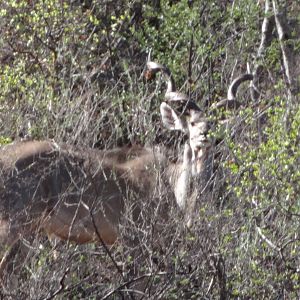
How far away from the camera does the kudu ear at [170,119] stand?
9273 mm

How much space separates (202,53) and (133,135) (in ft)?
4.95

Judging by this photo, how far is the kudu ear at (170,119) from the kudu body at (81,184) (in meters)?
0.27

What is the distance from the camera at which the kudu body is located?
8.17 meters

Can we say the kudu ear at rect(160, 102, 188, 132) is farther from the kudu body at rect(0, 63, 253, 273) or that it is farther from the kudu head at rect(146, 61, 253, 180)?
the kudu body at rect(0, 63, 253, 273)

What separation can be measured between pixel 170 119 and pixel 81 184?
143 centimetres

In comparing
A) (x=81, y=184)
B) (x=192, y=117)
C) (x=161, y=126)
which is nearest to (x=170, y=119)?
(x=161, y=126)

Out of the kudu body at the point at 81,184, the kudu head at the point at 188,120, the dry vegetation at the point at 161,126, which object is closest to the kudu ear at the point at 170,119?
the kudu head at the point at 188,120

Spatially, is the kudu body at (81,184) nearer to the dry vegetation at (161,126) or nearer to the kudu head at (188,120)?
the kudu head at (188,120)

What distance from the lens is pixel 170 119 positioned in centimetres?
945

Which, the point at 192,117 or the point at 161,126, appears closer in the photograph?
the point at 192,117

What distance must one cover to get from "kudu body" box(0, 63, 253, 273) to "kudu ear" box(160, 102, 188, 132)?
27cm

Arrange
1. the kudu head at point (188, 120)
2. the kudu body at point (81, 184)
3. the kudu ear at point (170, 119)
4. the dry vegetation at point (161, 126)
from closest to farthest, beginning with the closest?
the dry vegetation at point (161, 126), the kudu body at point (81, 184), the kudu head at point (188, 120), the kudu ear at point (170, 119)

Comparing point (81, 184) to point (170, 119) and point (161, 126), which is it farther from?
point (161, 126)

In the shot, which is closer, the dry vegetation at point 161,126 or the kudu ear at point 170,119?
the dry vegetation at point 161,126
